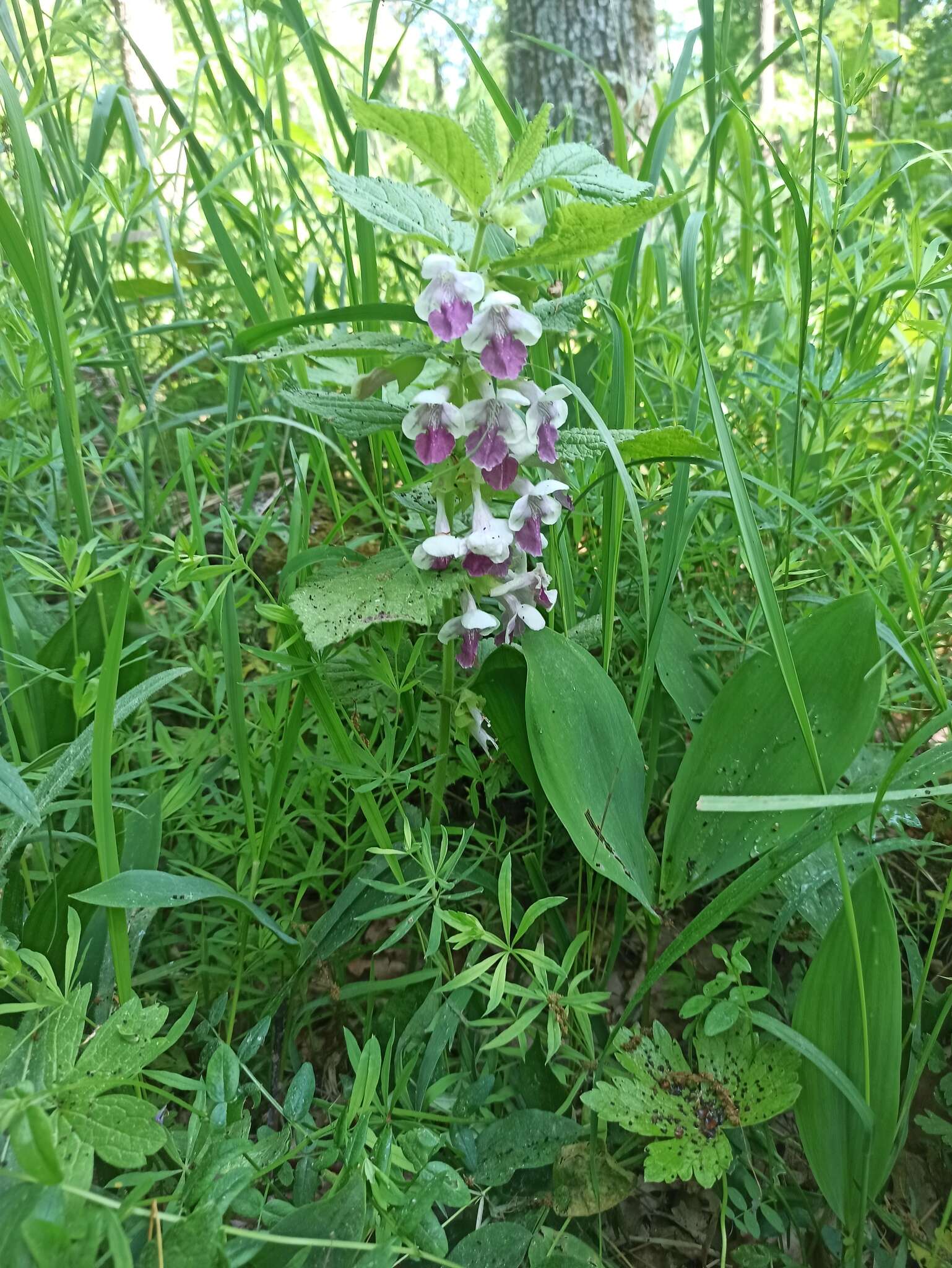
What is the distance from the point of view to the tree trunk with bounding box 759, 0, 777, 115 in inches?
460

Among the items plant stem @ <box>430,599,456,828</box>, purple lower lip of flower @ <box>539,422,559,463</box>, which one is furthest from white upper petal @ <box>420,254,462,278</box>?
plant stem @ <box>430,599,456,828</box>

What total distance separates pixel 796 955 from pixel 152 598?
1.55 meters

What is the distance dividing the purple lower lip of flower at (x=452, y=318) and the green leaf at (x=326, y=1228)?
0.88 meters

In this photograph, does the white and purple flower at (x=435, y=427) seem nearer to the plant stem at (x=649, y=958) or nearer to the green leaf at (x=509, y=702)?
the green leaf at (x=509, y=702)

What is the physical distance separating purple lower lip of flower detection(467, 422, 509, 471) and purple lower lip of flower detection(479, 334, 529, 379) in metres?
0.07

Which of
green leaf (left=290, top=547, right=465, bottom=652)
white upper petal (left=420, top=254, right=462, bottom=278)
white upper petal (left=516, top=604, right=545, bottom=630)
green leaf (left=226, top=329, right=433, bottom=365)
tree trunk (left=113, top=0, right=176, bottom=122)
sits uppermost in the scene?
tree trunk (left=113, top=0, right=176, bottom=122)

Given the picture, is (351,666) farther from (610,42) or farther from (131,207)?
(610,42)

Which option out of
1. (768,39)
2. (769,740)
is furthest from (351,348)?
(768,39)

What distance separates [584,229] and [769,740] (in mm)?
706

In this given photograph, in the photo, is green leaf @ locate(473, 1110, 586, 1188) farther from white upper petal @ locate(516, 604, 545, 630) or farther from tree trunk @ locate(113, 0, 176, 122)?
tree trunk @ locate(113, 0, 176, 122)

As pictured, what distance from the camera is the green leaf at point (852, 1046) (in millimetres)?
861

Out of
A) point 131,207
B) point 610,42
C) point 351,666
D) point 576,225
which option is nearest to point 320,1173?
point 351,666

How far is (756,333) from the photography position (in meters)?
1.99

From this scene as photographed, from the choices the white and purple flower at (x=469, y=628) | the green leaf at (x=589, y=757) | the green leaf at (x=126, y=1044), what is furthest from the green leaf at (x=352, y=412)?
the green leaf at (x=126, y=1044)
